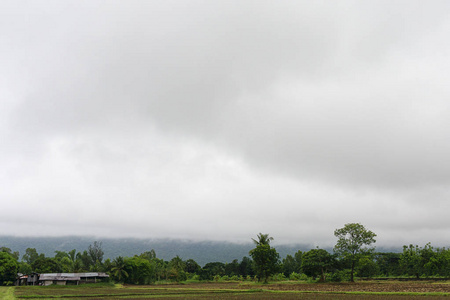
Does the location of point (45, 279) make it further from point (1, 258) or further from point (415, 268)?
point (415, 268)

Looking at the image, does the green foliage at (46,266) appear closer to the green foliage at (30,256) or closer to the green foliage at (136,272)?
the green foliage at (136,272)

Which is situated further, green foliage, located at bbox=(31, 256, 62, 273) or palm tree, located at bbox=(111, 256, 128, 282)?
green foliage, located at bbox=(31, 256, 62, 273)


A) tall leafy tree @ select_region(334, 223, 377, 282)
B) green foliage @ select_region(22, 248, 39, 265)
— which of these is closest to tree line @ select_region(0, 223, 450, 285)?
tall leafy tree @ select_region(334, 223, 377, 282)

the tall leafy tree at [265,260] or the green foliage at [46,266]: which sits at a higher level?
the tall leafy tree at [265,260]

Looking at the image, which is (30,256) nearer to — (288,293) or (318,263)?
(318,263)

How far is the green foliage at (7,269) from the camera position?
78.6m

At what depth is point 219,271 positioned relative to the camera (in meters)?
120

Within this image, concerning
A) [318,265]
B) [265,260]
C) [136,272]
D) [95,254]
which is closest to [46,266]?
[95,254]

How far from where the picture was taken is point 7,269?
79.6 meters

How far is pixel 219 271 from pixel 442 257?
75120 mm

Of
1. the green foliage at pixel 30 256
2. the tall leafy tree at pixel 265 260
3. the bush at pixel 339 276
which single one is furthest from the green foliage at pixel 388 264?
the green foliage at pixel 30 256

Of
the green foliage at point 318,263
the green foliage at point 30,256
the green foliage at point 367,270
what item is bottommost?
the green foliage at point 30,256

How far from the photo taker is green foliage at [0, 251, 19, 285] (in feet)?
258

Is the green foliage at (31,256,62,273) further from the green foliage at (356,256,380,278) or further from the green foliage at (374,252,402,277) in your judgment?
the green foliage at (374,252,402,277)
